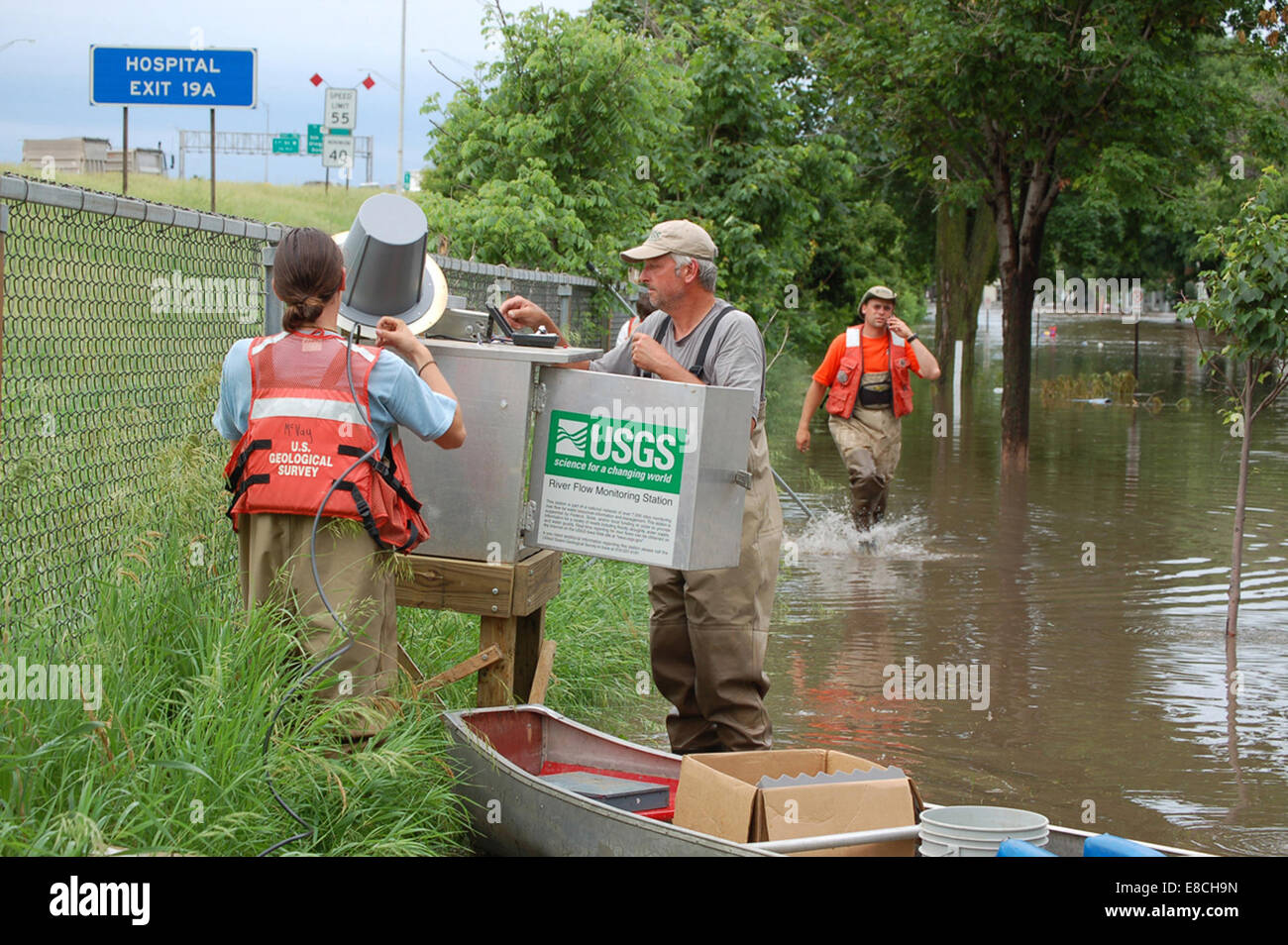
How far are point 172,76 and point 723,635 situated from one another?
12957 millimetres

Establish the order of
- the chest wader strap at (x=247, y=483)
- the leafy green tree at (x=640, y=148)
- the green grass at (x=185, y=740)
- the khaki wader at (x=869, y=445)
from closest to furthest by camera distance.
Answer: the green grass at (x=185, y=740) < the chest wader strap at (x=247, y=483) < the khaki wader at (x=869, y=445) < the leafy green tree at (x=640, y=148)

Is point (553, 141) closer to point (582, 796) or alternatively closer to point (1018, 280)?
point (1018, 280)

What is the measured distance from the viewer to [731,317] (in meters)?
5.74

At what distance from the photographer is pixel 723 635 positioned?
5.80 m

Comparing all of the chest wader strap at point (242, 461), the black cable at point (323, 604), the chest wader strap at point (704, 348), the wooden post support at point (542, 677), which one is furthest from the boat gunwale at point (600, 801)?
the chest wader strap at point (704, 348)

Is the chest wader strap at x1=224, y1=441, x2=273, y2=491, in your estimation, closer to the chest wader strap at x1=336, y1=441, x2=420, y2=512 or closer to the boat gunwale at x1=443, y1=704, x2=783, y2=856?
the chest wader strap at x1=336, y1=441, x2=420, y2=512

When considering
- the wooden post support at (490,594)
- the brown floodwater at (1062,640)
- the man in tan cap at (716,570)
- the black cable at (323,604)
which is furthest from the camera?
the brown floodwater at (1062,640)

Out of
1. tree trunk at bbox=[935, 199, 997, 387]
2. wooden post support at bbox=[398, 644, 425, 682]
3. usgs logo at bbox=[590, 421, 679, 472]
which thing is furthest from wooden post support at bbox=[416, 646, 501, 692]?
tree trunk at bbox=[935, 199, 997, 387]

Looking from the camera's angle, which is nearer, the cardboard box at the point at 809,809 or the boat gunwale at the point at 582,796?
the boat gunwale at the point at 582,796

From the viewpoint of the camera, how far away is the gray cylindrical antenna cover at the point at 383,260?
496 cm

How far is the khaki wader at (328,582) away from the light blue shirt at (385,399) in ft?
1.04

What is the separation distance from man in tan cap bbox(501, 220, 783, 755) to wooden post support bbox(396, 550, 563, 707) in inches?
24.9

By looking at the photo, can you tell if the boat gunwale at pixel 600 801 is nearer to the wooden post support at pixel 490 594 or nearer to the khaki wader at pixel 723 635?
the wooden post support at pixel 490 594

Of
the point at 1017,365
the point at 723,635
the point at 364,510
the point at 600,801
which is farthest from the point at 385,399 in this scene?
the point at 1017,365
